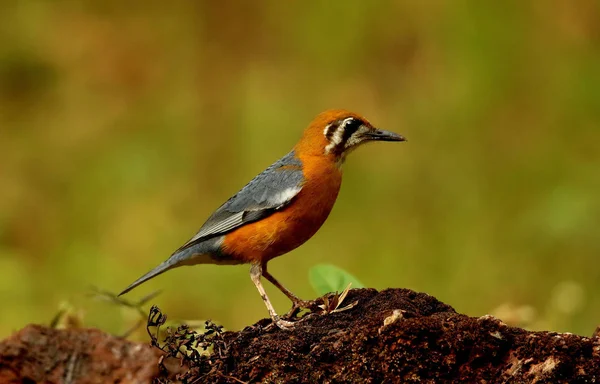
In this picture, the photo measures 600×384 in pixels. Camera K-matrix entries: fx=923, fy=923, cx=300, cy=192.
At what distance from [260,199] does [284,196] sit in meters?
0.22

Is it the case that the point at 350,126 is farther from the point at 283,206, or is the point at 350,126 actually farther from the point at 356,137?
the point at 283,206

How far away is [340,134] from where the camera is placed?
6.96 metres

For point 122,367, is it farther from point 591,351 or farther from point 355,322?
point 591,351

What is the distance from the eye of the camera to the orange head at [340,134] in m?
6.93

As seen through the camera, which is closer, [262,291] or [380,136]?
[262,291]

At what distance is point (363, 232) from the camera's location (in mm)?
11453

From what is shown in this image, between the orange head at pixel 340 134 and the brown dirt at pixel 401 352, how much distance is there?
2.33m

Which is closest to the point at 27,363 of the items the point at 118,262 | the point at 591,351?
the point at 591,351

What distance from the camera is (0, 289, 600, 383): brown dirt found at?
A: 414 centimetres

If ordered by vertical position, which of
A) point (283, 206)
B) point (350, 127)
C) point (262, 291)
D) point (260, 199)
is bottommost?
point (262, 291)

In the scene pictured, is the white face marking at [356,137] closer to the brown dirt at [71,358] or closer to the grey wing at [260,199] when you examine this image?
the grey wing at [260,199]

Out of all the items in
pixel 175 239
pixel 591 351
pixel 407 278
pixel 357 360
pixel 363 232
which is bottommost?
pixel 591 351

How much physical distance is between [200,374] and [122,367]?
141 cm

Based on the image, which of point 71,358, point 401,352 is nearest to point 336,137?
point 71,358
